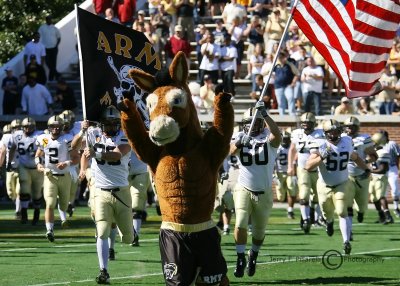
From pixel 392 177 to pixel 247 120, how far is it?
10.6 metres

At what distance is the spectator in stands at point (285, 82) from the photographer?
2772cm

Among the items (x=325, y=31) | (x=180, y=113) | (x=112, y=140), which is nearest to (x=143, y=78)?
(x=180, y=113)

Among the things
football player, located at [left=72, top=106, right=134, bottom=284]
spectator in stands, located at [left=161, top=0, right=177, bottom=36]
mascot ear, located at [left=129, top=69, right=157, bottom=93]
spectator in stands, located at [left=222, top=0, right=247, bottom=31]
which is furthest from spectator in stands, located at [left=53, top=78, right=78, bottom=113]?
mascot ear, located at [left=129, top=69, right=157, bottom=93]

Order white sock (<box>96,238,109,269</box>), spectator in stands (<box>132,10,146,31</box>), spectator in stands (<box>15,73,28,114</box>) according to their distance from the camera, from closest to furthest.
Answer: white sock (<box>96,238,109,269</box>) < spectator in stands (<box>132,10,146,31</box>) < spectator in stands (<box>15,73,28,114</box>)

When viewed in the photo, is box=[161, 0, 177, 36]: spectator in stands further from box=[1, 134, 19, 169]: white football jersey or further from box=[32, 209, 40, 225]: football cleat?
box=[32, 209, 40, 225]: football cleat

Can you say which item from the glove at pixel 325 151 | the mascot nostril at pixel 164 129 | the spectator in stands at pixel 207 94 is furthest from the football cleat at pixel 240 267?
the spectator in stands at pixel 207 94

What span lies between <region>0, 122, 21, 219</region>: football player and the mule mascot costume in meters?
13.8

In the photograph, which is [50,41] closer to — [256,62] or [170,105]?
[256,62]

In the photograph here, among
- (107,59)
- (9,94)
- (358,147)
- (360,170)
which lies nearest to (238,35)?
(9,94)

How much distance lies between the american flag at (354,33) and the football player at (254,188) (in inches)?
64.1

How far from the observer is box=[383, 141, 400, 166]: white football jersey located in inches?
964

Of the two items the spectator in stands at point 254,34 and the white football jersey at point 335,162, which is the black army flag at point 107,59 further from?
the spectator in stands at point 254,34

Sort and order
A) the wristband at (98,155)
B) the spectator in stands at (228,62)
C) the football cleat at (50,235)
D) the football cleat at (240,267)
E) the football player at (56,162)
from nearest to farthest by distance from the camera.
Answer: the football cleat at (240,267), the wristband at (98,155), the football cleat at (50,235), the football player at (56,162), the spectator in stands at (228,62)

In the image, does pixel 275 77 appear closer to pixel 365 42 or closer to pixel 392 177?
pixel 392 177
